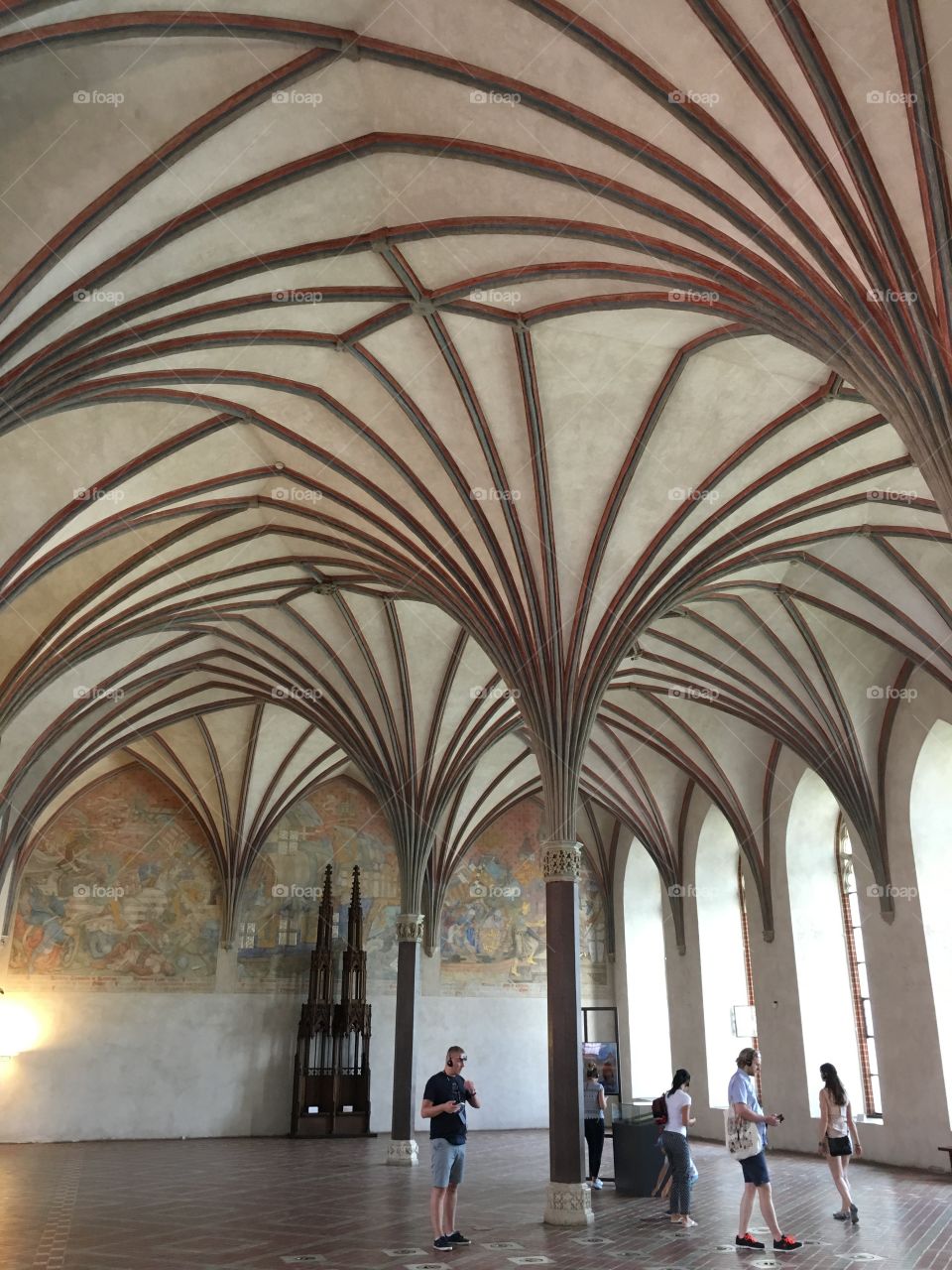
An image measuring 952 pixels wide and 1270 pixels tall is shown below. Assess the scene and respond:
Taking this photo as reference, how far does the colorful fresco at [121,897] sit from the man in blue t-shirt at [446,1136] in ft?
61.0

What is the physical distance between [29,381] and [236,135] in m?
3.54

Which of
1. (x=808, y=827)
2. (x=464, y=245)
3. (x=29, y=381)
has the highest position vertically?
(x=464, y=245)

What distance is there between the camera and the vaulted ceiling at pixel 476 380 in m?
8.70

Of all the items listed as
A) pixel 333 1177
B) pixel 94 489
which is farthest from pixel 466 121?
pixel 333 1177

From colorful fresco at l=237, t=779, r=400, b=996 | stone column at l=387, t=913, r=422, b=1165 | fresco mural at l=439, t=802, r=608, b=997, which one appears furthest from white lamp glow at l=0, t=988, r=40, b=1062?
fresco mural at l=439, t=802, r=608, b=997

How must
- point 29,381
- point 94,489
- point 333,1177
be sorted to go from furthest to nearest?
point 333,1177 → point 94,489 → point 29,381

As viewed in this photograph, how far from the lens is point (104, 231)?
10.7 m

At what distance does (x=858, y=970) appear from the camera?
23641mm

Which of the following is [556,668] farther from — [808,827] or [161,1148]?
[161,1148]

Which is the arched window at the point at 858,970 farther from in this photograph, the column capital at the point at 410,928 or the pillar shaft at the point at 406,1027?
the pillar shaft at the point at 406,1027

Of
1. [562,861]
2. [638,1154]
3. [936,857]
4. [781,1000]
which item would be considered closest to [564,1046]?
[562,861]

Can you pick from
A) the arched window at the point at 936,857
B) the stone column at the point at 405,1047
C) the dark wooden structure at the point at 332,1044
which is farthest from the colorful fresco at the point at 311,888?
the arched window at the point at 936,857

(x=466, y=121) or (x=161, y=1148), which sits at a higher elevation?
(x=466, y=121)

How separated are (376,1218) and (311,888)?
17.0 m
